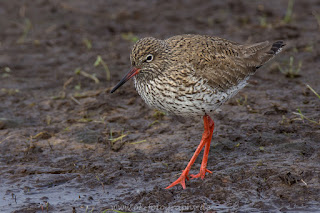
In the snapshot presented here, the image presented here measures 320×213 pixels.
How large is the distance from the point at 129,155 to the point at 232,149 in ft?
4.79

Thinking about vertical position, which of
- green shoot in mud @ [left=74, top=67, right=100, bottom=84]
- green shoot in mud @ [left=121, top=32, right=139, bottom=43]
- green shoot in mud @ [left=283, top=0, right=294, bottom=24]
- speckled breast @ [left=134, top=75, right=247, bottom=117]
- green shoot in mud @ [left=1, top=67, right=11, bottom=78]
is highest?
green shoot in mud @ [left=283, top=0, right=294, bottom=24]

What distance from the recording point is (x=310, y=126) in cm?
744

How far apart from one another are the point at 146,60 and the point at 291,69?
388 cm

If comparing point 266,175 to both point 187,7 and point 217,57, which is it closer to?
point 217,57

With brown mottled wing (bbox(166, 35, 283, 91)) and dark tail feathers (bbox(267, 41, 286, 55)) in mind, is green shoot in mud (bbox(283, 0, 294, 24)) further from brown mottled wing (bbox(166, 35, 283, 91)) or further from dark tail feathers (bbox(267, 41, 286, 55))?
brown mottled wing (bbox(166, 35, 283, 91))

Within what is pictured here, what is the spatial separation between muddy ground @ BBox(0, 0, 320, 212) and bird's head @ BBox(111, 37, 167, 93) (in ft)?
4.22

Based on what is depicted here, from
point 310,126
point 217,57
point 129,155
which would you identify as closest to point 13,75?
point 129,155

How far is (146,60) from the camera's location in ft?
21.5

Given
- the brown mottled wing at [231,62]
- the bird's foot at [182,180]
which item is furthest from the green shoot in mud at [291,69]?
the bird's foot at [182,180]

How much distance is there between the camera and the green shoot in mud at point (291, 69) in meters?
9.32

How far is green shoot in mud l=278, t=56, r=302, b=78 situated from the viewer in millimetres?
9320

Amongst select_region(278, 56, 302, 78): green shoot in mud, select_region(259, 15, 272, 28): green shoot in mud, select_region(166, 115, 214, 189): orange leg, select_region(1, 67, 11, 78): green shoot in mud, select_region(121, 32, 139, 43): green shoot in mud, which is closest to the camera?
select_region(166, 115, 214, 189): orange leg

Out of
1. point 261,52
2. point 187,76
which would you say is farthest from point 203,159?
point 261,52

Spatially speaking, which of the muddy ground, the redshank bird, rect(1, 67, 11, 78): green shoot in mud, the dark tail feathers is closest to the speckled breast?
the redshank bird
